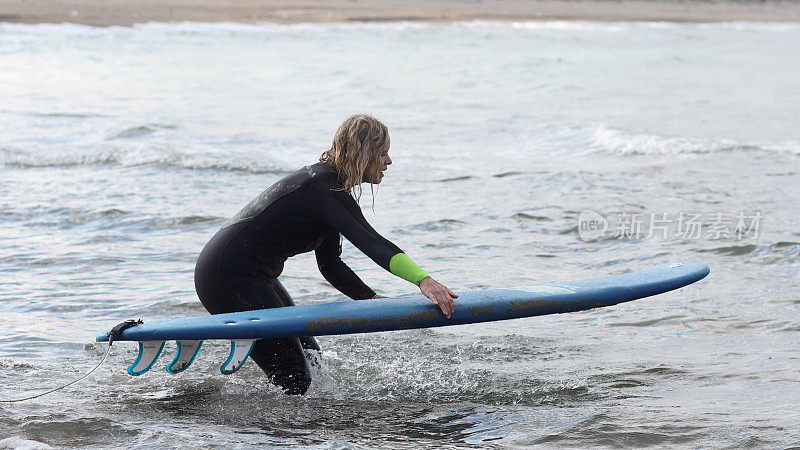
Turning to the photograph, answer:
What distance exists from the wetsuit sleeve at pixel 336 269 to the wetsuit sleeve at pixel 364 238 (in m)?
0.39

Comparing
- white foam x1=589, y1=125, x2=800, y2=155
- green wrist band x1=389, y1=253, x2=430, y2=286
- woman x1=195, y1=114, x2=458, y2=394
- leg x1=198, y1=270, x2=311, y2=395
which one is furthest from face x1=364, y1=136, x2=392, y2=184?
white foam x1=589, y1=125, x2=800, y2=155

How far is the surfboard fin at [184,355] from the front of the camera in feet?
14.4

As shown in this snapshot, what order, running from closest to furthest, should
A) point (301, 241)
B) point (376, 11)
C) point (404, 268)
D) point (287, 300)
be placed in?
point (404, 268) < point (301, 241) < point (287, 300) < point (376, 11)

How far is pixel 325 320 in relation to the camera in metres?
4.28

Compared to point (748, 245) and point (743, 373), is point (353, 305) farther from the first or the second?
point (748, 245)

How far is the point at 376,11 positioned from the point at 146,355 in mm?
48338

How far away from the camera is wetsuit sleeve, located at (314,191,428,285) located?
3939 millimetres

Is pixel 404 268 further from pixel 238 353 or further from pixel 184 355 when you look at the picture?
pixel 184 355

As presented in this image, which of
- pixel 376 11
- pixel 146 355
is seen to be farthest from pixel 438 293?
pixel 376 11

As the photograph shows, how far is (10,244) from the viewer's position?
25.6ft

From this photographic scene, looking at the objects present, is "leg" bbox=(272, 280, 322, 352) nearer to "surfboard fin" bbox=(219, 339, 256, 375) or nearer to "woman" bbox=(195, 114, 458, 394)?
"woman" bbox=(195, 114, 458, 394)

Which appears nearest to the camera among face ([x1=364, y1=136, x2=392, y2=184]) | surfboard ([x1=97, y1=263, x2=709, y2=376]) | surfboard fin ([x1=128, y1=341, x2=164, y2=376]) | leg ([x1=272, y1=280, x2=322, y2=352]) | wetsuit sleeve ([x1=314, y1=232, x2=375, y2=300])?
face ([x1=364, y1=136, x2=392, y2=184])

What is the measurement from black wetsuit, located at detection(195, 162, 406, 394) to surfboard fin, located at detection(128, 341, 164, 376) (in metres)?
0.32

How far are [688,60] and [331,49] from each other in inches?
519
